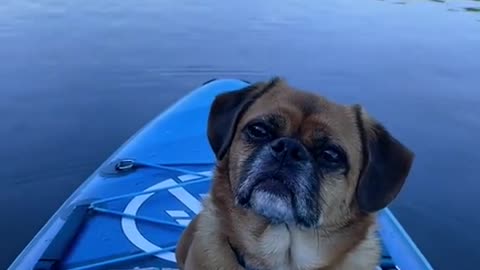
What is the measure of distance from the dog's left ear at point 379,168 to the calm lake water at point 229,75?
293 centimetres

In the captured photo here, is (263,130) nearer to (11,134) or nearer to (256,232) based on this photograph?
(256,232)

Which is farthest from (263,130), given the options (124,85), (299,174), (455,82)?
(455,82)

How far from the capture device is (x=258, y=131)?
2883 millimetres

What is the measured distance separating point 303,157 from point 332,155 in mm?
151

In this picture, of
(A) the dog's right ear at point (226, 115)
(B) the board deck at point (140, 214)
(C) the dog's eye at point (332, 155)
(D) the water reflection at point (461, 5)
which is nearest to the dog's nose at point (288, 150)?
(C) the dog's eye at point (332, 155)

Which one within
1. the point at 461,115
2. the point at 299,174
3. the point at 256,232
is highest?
the point at 299,174

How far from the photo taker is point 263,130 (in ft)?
9.43

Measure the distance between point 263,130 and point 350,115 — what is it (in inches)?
17.5

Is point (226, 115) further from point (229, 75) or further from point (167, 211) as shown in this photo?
point (229, 75)

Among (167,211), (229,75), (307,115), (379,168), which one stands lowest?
(167,211)

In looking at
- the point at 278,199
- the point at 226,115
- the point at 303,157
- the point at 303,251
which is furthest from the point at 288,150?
the point at 303,251

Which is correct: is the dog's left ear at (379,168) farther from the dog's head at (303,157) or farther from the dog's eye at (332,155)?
the dog's eye at (332,155)

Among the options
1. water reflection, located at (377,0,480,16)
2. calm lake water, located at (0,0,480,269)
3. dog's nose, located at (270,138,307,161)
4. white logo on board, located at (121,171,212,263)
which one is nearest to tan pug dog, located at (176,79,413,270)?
dog's nose, located at (270,138,307,161)

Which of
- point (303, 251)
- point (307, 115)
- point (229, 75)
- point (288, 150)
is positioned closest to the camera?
point (288, 150)
